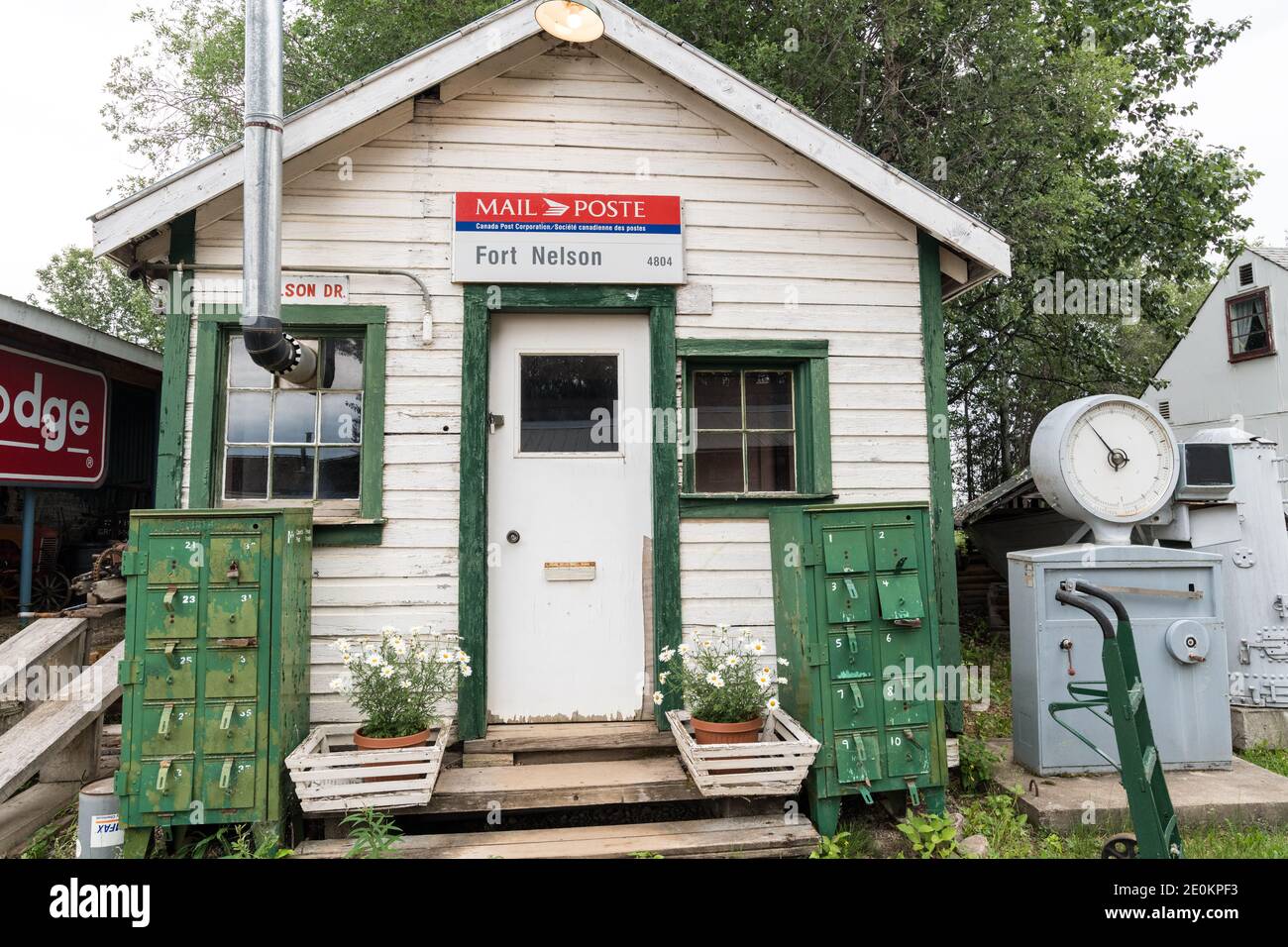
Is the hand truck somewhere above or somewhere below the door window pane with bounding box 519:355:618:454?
below

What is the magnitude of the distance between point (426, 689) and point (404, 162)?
9.88ft

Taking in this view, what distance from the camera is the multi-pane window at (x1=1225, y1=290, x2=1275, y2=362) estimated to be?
15.2m

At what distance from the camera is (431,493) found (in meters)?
4.13

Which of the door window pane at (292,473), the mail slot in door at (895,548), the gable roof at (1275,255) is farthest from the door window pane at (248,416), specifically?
the gable roof at (1275,255)

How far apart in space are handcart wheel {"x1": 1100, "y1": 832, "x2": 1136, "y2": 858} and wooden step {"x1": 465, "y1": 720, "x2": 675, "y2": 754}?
80.7 inches

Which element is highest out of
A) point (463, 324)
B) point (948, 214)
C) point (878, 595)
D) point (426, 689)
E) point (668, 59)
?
point (668, 59)

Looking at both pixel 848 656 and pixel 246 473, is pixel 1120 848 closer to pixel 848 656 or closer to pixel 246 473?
pixel 848 656

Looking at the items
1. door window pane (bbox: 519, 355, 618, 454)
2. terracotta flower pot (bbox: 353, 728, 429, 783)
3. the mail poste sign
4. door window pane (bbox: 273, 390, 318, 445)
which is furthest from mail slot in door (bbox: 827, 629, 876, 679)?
door window pane (bbox: 273, 390, 318, 445)

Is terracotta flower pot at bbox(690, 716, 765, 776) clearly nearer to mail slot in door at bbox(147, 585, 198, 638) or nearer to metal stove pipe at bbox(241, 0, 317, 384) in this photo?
mail slot in door at bbox(147, 585, 198, 638)

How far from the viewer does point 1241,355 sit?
51.7 feet

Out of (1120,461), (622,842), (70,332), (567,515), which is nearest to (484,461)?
(567,515)

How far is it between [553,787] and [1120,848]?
99.6 inches
